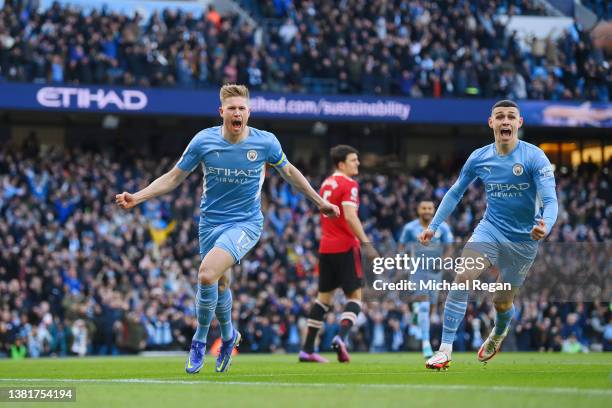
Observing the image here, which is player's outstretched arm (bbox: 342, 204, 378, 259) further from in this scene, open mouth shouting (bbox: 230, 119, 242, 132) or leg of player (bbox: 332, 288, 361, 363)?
open mouth shouting (bbox: 230, 119, 242, 132)

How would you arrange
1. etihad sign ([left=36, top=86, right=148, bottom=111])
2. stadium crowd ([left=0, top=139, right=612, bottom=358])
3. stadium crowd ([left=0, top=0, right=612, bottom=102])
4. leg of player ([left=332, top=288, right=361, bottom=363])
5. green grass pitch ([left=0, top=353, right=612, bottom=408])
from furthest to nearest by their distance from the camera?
stadium crowd ([left=0, top=0, right=612, bottom=102]), etihad sign ([left=36, top=86, right=148, bottom=111]), stadium crowd ([left=0, top=139, right=612, bottom=358]), leg of player ([left=332, top=288, right=361, bottom=363]), green grass pitch ([left=0, top=353, right=612, bottom=408])

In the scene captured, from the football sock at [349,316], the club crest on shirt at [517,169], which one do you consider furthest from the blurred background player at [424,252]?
the club crest on shirt at [517,169]

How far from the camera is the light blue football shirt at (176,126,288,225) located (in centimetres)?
1073

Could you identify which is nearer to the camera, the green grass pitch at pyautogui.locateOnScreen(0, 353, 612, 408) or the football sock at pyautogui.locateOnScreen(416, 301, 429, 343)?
the green grass pitch at pyautogui.locateOnScreen(0, 353, 612, 408)

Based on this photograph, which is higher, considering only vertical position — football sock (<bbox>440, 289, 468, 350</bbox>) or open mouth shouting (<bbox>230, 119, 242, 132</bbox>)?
open mouth shouting (<bbox>230, 119, 242, 132</bbox>)

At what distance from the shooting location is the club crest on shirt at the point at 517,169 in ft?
35.9

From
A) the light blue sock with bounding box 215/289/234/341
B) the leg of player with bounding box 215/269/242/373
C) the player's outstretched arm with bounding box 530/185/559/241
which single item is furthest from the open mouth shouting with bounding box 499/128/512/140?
the light blue sock with bounding box 215/289/234/341

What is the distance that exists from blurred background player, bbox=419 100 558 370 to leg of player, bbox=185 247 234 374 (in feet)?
6.43

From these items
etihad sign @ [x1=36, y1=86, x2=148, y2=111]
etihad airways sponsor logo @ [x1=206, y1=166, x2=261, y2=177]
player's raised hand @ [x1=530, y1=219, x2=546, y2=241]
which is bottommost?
player's raised hand @ [x1=530, y1=219, x2=546, y2=241]

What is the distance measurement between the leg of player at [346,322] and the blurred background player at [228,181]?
3.51m

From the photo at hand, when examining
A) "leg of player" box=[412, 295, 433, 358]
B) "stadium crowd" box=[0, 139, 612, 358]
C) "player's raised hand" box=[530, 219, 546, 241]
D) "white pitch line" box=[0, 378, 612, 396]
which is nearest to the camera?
"white pitch line" box=[0, 378, 612, 396]

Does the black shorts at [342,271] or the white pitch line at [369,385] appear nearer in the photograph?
the white pitch line at [369,385]

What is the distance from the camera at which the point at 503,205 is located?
11.1m

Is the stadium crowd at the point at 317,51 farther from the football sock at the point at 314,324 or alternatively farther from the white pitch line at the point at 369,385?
the white pitch line at the point at 369,385
